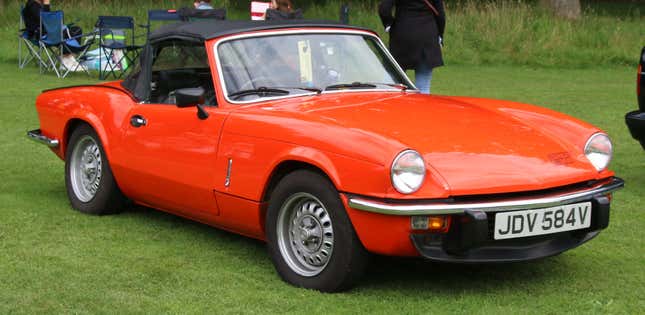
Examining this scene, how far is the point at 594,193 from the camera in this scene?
5.09 metres

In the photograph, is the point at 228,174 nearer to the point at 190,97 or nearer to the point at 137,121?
the point at 190,97

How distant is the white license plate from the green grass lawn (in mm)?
342

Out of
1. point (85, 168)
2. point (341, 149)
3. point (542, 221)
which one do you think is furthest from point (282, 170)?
point (85, 168)

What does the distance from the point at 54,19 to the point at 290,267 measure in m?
13.0

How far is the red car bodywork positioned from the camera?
4746 millimetres

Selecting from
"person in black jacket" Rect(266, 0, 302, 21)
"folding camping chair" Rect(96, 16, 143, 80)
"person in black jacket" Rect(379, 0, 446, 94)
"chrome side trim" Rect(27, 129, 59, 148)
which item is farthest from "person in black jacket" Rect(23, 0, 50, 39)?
"chrome side trim" Rect(27, 129, 59, 148)

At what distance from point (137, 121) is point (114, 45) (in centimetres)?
1049

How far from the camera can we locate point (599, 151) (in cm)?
546

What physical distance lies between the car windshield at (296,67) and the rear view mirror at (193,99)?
16 centimetres

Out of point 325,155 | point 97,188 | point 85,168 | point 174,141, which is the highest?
point 325,155

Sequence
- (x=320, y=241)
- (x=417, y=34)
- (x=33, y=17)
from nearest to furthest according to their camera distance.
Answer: (x=320, y=241) < (x=417, y=34) < (x=33, y=17)

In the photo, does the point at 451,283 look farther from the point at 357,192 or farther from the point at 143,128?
the point at 143,128

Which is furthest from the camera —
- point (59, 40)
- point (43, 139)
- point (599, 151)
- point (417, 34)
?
point (59, 40)

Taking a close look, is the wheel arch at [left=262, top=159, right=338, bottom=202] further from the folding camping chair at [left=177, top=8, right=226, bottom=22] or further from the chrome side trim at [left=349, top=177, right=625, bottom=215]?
the folding camping chair at [left=177, top=8, right=226, bottom=22]
